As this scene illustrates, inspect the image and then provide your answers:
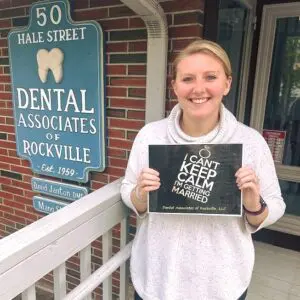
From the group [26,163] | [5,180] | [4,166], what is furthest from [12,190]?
[26,163]

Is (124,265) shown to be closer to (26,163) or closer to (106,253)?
(106,253)

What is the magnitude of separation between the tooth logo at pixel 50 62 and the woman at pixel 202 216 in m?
1.06

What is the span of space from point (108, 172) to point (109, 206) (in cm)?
76

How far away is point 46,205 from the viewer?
241 centimetres

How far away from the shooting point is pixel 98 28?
1854 millimetres

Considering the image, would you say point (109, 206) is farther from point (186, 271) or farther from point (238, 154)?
point (238, 154)

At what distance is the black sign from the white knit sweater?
0.22 ft

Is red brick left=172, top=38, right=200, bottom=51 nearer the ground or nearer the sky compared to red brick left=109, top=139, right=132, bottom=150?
nearer the sky

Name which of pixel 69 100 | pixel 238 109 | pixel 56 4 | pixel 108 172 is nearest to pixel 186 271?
pixel 108 172

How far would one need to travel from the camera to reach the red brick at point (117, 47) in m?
1.84

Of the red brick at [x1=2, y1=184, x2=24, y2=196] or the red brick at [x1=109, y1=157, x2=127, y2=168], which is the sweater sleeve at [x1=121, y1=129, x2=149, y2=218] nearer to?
the red brick at [x1=109, y1=157, x2=127, y2=168]

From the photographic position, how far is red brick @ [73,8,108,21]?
73.4 inches

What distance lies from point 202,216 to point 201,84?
1.61 feet

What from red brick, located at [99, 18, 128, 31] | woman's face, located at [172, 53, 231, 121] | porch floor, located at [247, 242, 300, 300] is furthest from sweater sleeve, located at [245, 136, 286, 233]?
porch floor, located at [247, 242, 300, 300]
